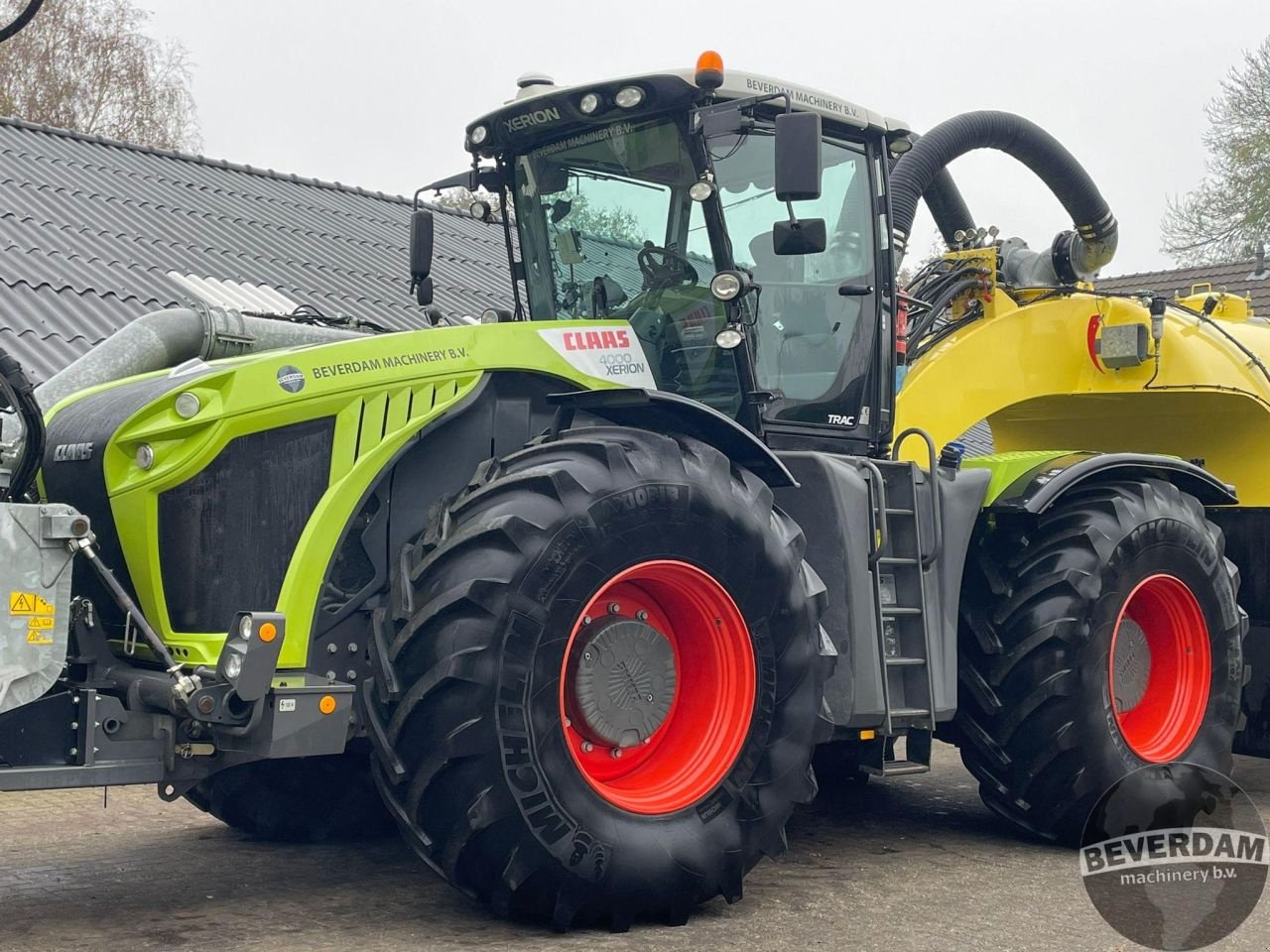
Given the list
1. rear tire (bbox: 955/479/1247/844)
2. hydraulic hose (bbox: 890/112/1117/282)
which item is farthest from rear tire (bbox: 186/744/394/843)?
hydraulic hose (bbox: 890/112/1117/282)

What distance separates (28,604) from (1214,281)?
59.0ft

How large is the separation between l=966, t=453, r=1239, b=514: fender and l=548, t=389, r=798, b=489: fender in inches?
52.6

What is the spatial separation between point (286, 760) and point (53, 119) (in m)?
28.3

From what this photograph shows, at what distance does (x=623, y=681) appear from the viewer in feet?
16.4

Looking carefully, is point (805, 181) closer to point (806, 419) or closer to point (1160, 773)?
point (806, 419)

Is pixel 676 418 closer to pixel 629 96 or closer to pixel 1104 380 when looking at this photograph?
pixel 629 96

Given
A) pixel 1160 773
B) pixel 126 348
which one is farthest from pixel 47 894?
pixel 1160 773

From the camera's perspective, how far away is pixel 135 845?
6.32 meters

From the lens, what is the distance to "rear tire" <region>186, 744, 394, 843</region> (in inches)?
241

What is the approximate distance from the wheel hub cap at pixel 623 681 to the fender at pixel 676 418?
73 centimetres

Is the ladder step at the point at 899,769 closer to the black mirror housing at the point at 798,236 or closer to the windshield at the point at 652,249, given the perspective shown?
the windshield at the point at 652,249

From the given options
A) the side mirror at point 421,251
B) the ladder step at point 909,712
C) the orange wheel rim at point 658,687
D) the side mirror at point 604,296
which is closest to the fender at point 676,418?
the orange wheel rim at point 658,687

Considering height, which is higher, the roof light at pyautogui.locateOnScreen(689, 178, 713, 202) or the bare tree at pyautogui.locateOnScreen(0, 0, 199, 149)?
the bare tree at pyautogui.locateOnScreen(0, 0, 199, 149)

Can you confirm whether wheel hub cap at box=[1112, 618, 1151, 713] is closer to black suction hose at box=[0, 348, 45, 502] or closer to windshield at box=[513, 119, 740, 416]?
windshield at box=[513, 119, 740, 416]
